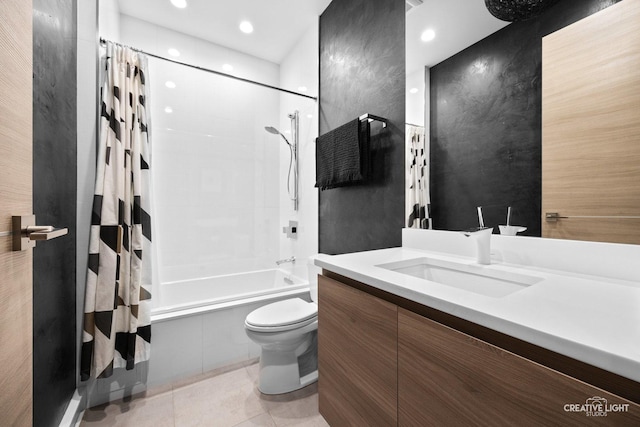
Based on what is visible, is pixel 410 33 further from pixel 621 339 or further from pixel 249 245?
pixel 249 245

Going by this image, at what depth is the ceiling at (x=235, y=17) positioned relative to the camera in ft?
6.53

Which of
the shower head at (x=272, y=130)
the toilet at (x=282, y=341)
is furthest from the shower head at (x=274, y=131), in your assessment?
the toilet at (x=282, y=341)

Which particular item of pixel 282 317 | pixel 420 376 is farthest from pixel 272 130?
pixel 420 376

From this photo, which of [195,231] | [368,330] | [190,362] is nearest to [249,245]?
[195,231]

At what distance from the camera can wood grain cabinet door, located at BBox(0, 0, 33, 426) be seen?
0.58m

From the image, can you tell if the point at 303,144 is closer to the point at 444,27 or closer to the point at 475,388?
the point at 444,27

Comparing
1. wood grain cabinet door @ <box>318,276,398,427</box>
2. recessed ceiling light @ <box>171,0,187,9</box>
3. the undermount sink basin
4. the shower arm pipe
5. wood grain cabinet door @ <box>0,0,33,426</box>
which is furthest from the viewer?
→ the shower arm pipe

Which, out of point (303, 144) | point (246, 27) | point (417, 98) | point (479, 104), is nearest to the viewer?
point (479, 104)

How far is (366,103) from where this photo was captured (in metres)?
1.71

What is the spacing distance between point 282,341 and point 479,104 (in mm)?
1475

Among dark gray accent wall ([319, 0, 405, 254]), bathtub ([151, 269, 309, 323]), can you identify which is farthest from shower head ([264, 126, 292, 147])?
bathtub ([151, 269, 309, 323])

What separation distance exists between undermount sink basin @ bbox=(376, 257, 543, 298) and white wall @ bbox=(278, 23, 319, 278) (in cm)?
117

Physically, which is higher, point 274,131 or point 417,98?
point 274,131

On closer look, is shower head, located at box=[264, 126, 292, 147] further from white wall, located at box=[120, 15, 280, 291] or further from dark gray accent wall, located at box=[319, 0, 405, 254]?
dark gray accent wall, located at box=[319, 0, 405, 254]
